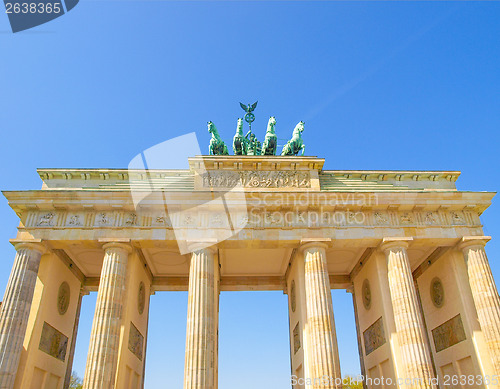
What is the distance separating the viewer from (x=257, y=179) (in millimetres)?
21250

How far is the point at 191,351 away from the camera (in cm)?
1706

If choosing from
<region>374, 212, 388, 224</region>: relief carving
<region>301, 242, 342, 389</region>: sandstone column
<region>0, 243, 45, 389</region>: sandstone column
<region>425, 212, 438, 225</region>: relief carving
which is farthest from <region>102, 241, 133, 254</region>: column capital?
<region>425, 212, 438, 225</region>: relief carving

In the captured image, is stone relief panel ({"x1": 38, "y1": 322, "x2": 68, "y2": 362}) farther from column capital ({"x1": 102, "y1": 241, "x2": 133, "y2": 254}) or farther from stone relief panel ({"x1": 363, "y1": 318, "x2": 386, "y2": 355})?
stone relief panel ({"x1": 363, "y1": 318, "x2": 386, "y2": 355})

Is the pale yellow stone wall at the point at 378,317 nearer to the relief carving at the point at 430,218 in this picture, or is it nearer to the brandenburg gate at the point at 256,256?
the brandenburg gate at the point at 256,256

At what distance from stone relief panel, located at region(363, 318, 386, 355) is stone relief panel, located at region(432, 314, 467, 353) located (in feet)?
11.8

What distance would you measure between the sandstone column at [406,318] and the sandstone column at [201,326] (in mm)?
8528

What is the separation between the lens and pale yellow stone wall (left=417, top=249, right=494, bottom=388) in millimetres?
18477

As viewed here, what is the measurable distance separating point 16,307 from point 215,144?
41.4 feet

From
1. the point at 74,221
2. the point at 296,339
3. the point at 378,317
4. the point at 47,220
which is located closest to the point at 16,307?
the point at 47,220

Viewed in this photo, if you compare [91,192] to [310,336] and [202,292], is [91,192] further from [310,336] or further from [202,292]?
[310,336]

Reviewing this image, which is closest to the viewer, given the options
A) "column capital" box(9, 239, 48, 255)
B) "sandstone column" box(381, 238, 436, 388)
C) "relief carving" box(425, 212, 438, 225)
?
"sandstone column" box(381, 238, 436, 388)

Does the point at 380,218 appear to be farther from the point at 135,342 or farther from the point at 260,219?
the point at 135,342

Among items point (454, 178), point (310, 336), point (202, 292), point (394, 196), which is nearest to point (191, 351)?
point (202, 292)

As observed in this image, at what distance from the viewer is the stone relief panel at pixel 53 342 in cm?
1919
